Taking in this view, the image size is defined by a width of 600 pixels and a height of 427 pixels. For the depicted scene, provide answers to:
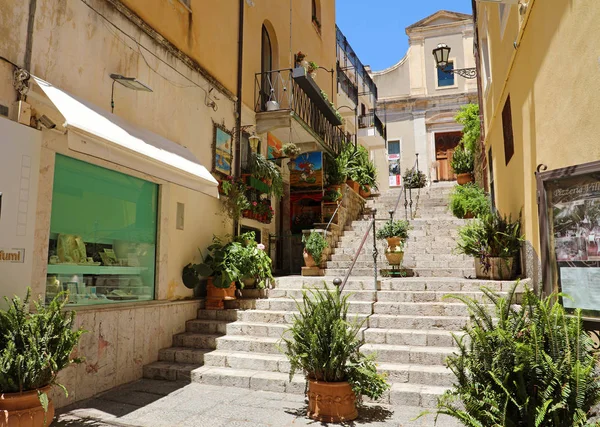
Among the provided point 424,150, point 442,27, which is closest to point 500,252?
point 424,150

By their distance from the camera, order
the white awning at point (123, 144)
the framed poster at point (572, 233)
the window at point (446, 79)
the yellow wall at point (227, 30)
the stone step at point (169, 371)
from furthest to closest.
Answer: the window at point (446, 79) → the yellow wall at point (227, 30) → the stone step at point (169, 371) → the white awning at point (123, 144) → the framed poster at point (572, 233)

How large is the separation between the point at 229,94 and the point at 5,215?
220 inches

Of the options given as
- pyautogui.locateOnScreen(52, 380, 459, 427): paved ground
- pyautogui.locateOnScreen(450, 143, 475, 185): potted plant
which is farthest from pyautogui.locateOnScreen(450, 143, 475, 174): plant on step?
pyautogui.locateOnScreen(52, 380, 459, 427): paved ground

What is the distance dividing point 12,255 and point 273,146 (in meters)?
7.84

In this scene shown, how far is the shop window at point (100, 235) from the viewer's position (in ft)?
17.6

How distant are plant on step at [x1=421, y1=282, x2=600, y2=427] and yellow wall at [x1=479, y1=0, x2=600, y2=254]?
2.19 metres

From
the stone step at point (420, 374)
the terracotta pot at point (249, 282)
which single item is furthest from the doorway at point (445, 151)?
the stone step at point (420, 374)

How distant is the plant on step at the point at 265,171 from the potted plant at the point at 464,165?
8003 millimetres

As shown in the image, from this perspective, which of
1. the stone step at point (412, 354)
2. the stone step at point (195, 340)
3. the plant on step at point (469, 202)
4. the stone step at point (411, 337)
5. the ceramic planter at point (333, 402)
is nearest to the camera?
the ceramic planter at point (333, 402)

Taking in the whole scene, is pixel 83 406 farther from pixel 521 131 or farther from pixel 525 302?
pixel 521 131

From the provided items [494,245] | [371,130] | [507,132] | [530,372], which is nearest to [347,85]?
[371,130]

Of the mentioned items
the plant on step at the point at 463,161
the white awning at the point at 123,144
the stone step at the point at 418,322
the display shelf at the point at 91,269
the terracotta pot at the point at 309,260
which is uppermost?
the plant on step at the point at 463,161

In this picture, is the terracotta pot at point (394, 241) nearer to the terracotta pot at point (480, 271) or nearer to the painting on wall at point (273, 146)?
the terracotta pot at point (480, 271)

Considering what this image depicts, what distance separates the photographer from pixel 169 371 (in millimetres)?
6238
